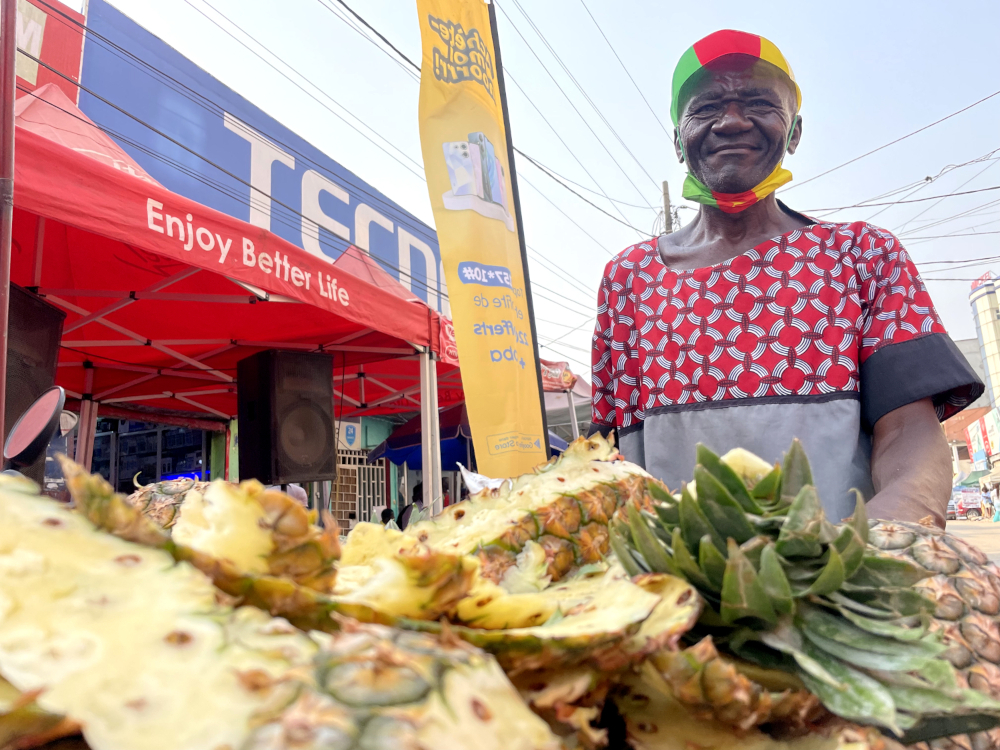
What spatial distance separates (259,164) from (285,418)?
5784 millimetres

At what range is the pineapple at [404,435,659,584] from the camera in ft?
2.22

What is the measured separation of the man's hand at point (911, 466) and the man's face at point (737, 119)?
64cm

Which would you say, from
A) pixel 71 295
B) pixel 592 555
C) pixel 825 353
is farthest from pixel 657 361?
pixel 71 295

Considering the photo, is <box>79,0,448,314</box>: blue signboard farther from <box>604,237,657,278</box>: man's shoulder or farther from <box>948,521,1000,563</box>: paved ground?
<box>948,521,1000,563</box>: paved ground

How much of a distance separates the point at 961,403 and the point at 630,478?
978 mm

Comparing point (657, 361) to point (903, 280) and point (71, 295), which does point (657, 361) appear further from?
point (71, 295)

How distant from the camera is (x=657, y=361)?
1635mm

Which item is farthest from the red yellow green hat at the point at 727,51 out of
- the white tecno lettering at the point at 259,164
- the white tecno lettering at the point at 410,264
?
the white tecno lettering at the point at 410,264

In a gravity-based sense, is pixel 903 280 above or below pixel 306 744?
above

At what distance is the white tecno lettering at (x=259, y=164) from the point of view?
9148mm

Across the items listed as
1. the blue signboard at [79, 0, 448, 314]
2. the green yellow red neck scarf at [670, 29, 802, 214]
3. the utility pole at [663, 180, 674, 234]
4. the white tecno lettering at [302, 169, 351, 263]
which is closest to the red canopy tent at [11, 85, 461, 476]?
the blue signboard at [79, 0, 448, 314]

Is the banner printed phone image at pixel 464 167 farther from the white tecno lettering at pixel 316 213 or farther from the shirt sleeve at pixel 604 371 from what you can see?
the white tecno lettering at pixel 316 213

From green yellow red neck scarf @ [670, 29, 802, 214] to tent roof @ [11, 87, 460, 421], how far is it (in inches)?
102

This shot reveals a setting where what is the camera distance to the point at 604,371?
176 centimetres
